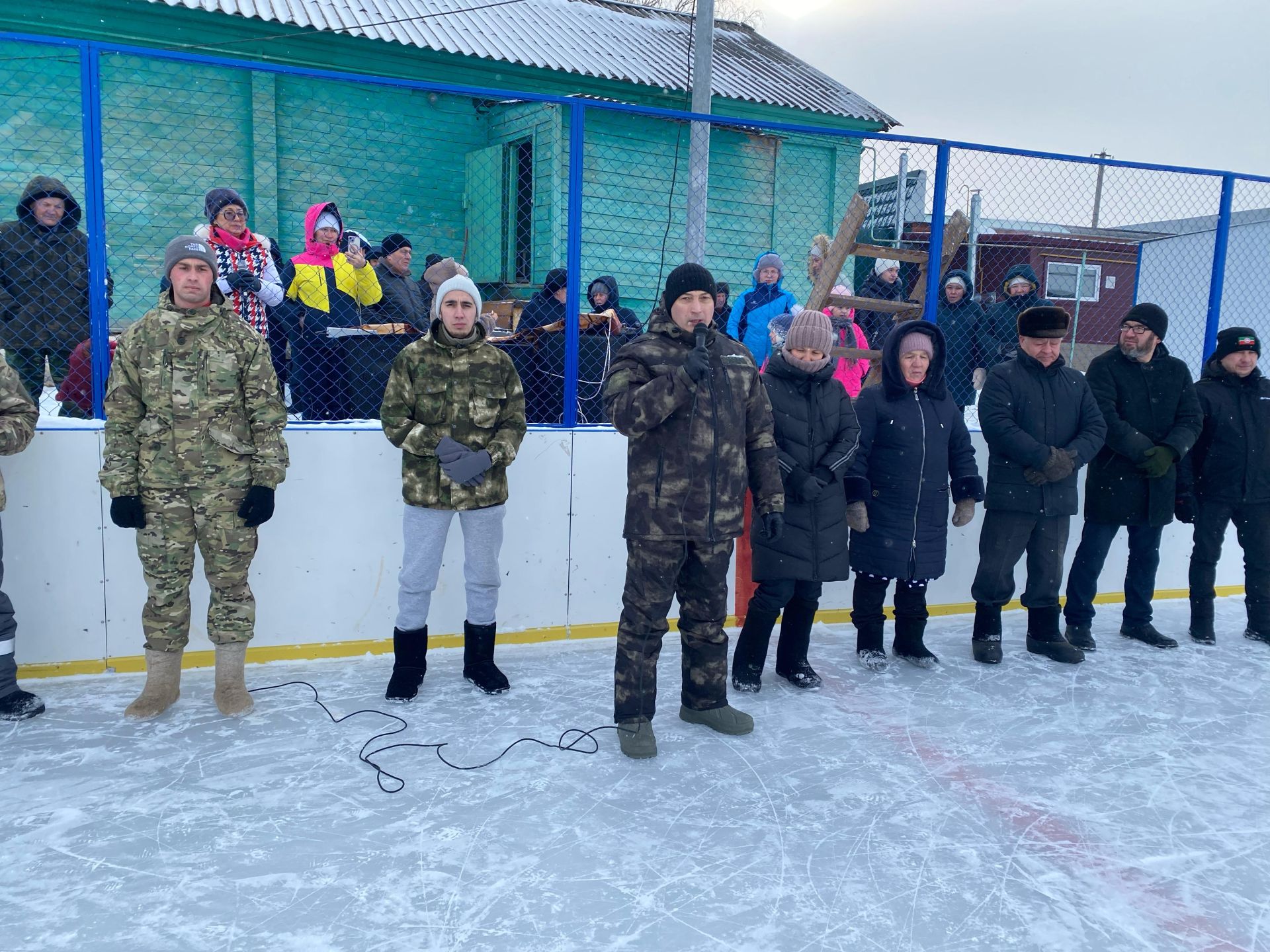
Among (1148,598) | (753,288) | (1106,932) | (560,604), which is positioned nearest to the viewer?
(1106,932)

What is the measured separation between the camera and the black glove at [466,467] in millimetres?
Answer: 3418

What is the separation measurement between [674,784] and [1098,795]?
1334 millimetres

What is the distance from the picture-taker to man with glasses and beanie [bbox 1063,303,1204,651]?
4449mm

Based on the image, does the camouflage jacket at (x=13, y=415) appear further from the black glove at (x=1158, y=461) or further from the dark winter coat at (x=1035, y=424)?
the black glove at (x=1158, y=461)

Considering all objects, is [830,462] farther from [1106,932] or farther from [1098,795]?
[1106,932]

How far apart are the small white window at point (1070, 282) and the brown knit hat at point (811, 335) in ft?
37.1

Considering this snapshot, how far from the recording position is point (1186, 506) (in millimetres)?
4719

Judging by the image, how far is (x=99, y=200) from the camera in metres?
3.56

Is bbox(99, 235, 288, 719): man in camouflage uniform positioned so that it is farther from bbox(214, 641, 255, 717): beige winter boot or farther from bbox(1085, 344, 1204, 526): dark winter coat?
bbox(1085, 344, 1204, 526): dark winter coat

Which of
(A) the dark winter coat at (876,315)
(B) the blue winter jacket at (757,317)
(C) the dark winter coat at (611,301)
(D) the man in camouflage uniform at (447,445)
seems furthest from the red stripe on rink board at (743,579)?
(A) the dark winter coat at (876,315)

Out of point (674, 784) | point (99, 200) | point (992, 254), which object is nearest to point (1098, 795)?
point (674, 784)

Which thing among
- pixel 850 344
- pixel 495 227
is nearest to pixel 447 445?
pixel 850 344

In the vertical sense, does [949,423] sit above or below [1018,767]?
above

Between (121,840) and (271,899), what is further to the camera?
(121,840)
